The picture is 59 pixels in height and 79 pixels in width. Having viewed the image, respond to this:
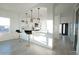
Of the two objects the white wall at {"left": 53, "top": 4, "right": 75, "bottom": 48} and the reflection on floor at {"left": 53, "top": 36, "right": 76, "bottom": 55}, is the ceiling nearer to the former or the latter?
the white wall at {"left": 53, "top": 4, "right": 75, "bottom": 48}

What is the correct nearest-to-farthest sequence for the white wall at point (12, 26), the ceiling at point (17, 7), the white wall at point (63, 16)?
the ceiling at point (17, 7)
the white wall at point (63, 16)
the white wall at point (12, 26)

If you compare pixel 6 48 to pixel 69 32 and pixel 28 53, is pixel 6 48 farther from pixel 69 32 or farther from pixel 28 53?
pixel 69 32

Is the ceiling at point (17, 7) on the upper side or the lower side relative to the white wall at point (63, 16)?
upper

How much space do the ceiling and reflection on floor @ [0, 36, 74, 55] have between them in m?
0.84

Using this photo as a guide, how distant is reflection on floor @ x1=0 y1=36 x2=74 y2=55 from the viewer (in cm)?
286

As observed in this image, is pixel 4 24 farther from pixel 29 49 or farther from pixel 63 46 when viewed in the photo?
pixel 63 46

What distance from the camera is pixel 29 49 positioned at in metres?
2.91

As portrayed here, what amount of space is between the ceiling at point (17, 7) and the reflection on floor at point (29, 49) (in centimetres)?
84

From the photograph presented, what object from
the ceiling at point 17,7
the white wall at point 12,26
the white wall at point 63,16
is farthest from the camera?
the white wall at point 12,26

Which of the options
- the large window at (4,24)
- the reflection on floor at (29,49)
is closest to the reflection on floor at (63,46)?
the reflection on floor at (29,49)

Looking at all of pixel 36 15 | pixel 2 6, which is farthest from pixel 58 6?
pixel 2 6

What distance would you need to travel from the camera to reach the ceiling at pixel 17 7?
277 cm

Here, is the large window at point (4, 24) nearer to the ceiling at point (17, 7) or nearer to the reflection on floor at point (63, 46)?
the ceiling at point (17, 7)
